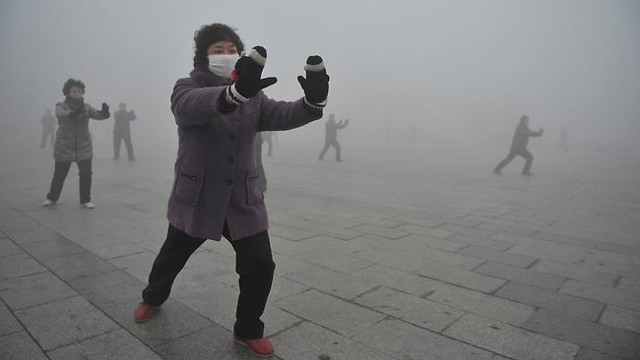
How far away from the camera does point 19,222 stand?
5582mm

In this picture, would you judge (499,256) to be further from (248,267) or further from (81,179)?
(81,179)

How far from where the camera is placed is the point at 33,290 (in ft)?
11.1

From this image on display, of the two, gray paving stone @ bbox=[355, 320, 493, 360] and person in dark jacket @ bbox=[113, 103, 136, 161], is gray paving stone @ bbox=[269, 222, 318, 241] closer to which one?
gray paving stone @ bbox=[355, 320, 493, 360]

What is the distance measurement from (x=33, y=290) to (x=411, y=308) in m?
2.88

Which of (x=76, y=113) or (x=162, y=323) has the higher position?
(x=76, y=113)

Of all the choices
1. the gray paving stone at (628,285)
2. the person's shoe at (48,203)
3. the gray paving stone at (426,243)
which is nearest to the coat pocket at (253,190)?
the gray paving stone at (426,243)

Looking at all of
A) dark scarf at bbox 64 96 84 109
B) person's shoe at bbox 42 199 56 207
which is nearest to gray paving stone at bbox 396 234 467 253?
dark scarf at bbox 64 96 84 109

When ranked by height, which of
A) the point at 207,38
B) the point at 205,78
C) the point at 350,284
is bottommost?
the point at 350,284

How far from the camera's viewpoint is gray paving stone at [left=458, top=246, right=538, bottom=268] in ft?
14.9

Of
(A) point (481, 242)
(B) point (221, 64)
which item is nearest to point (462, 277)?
(A) point (481, 242)

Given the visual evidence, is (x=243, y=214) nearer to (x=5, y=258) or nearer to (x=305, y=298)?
(x=305, y=298)

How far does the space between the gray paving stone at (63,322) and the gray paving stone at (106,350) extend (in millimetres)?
75

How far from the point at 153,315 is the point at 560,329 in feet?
9.14

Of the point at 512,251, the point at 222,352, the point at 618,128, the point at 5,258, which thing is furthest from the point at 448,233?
the point at 618,128
